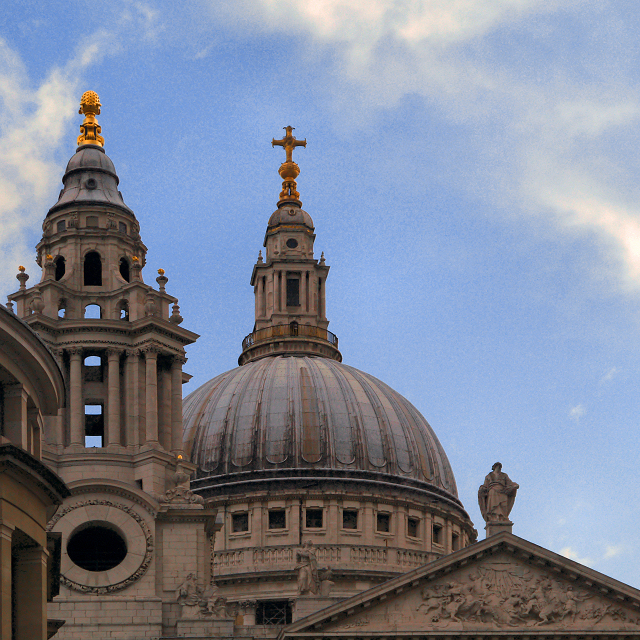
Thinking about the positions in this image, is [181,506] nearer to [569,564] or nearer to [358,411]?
[569,564]

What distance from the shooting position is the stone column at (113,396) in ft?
283

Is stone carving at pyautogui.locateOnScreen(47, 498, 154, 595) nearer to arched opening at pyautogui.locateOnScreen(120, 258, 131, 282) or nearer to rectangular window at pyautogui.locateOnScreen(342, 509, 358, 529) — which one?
arched opening at pyautogui.locateOnScreen(120, 258, 131, 282)

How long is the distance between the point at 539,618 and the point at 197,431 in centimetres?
3813

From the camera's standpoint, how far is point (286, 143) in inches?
5305

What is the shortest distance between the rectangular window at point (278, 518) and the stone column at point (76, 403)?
28.2m

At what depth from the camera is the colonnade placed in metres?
85.9

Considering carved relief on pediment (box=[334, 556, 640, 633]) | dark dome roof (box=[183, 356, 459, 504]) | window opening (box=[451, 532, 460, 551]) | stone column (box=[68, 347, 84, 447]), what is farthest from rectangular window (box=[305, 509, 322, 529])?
stone column (box=[68, 347, 84, 447])

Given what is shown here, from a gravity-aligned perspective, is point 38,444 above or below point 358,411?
below

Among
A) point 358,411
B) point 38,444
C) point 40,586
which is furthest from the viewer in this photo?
point 358,411

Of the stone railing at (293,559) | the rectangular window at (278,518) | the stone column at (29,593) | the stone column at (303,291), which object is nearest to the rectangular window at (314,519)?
the rectangular window at (278,518)

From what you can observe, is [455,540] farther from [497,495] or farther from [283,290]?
[497,495]

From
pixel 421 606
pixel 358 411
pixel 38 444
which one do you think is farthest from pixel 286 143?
pixel 38 444

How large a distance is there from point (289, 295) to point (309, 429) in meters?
15.6

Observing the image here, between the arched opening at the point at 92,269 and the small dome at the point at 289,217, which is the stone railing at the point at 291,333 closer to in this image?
the small dome at the point at 289,217
